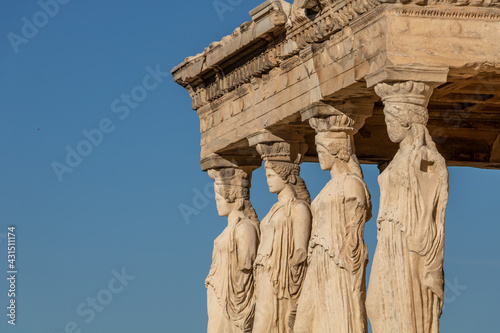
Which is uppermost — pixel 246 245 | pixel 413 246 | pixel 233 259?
pixel 246 245

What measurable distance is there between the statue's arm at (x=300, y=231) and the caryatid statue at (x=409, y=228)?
347cm

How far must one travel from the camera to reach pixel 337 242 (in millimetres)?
20031

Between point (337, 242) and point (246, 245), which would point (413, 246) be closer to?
point (337, 242)

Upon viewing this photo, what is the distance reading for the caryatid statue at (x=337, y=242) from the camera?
1995 centimetres

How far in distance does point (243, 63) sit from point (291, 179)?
1957mm

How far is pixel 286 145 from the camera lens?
2262 cm

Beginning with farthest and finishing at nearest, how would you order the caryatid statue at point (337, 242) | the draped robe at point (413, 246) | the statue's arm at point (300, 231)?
the statue's arm at point (300, 231) < the caryatid statue at point (337, 242) < the draped robe at point (413, 246)

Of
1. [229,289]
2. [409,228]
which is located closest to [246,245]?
[229,289]

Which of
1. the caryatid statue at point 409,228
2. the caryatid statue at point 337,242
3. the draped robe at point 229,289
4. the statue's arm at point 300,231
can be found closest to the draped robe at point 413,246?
the caryatid statue at point 409,228

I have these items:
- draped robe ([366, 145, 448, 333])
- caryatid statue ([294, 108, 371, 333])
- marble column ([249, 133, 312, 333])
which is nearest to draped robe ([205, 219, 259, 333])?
marble column ([249, 133, 312, 333])

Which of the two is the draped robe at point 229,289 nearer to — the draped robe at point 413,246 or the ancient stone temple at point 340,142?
the ancient stone temple at point 340,142

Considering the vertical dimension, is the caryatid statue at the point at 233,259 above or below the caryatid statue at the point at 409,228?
above

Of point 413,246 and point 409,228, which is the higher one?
point 409,228

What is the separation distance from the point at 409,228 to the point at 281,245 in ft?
14.2
